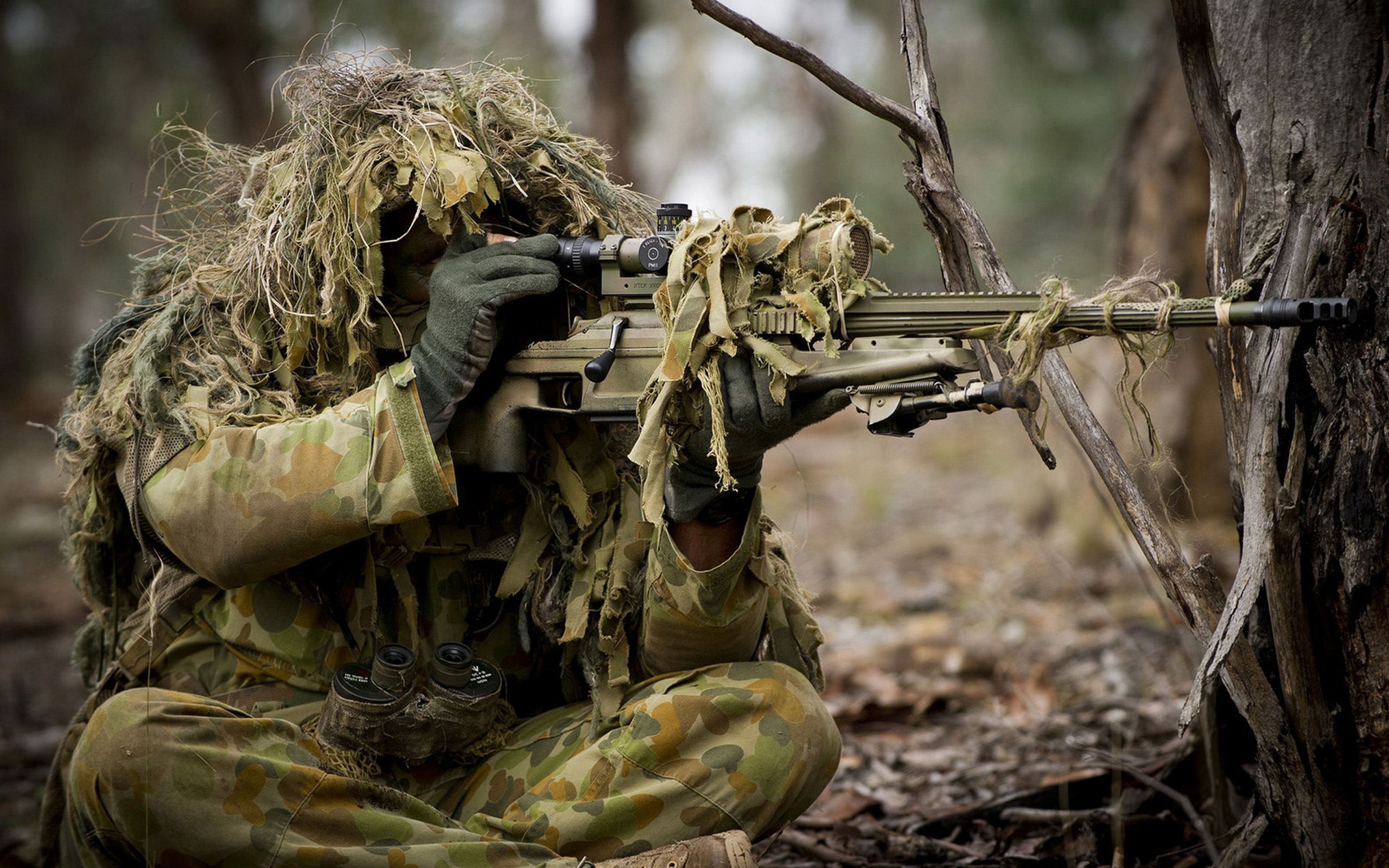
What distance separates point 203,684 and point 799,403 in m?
1.60

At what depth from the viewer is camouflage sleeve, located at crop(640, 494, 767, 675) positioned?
2.42 m

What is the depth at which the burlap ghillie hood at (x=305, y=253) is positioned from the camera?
2.54 metres

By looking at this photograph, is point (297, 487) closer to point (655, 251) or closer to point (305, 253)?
point (305, 253)

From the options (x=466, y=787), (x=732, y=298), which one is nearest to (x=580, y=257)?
(x=732, y=298)

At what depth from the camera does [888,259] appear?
1933cm

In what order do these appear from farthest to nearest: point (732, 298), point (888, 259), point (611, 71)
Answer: point (888, 259)
point (611, 71)
point (732, 298)

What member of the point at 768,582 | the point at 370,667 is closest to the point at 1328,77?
the point at 768,582

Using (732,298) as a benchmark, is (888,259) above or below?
above

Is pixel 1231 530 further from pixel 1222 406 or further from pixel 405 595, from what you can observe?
pixel 405 595

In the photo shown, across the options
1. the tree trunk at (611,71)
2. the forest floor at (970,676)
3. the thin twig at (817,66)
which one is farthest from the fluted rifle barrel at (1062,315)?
the tree trunk at (611,71)

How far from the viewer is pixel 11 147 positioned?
1795 centimetres

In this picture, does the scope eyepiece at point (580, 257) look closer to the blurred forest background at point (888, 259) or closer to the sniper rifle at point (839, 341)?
the sniper rifle at point (839, 341)

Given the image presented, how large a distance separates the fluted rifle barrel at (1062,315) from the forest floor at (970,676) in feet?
1.75

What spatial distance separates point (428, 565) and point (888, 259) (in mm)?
17341
